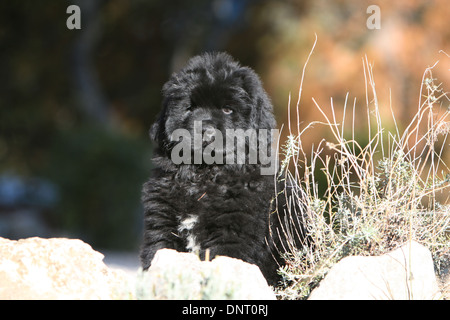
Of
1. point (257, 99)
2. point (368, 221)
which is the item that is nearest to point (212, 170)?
point (257, 99)

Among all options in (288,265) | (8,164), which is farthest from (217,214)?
(8,164)

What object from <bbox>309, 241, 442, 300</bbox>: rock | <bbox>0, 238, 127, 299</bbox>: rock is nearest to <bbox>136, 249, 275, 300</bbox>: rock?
<bbox>0, 238, 127, 299</bbox>: rock

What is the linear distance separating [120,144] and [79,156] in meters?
0.72

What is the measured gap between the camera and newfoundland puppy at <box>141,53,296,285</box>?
4.60 m

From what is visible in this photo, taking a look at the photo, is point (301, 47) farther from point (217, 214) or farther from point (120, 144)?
point (217, 214)

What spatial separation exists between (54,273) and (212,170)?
53.1 inches

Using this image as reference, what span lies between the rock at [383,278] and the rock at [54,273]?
4.17 ft

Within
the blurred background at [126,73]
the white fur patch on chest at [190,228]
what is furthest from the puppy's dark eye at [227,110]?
the blurred background at [126,73]

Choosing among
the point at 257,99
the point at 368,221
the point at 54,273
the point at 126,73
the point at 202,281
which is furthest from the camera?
the point at 126,73

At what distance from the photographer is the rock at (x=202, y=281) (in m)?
3.56

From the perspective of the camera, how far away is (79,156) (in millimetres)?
11609

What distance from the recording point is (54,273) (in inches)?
160

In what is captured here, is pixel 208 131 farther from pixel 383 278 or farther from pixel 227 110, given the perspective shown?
pixel 383 278

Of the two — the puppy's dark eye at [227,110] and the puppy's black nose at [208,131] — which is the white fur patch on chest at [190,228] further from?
the puppy's dark eye at [227,110]
